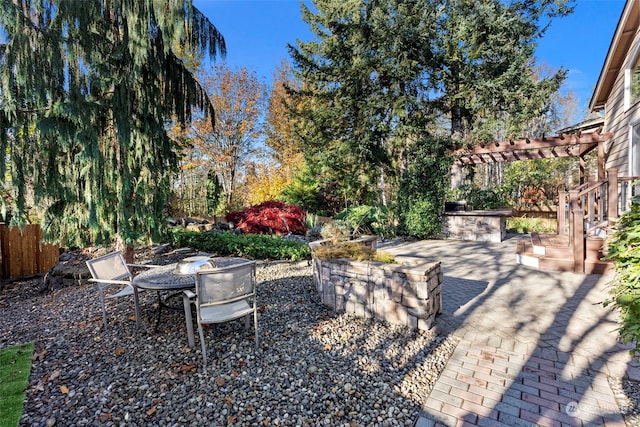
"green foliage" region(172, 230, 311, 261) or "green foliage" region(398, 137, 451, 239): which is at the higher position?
"green foliage" region(398, 137, 451, 239)

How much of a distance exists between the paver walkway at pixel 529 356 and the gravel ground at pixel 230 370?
0.24 m

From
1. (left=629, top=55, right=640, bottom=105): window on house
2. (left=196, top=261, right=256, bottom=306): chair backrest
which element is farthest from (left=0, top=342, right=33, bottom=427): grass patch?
(left=629, top=55, right=640, bottom=105): window on house

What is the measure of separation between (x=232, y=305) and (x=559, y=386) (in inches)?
117

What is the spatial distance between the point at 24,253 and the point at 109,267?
4.67 metres

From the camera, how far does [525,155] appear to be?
9852 millimetres

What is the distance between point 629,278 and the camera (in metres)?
1.99

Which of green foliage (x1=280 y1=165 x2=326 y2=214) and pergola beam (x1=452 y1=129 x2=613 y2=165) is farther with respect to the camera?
green foliage (x1=280 y1=165 x2=326 y2=214)

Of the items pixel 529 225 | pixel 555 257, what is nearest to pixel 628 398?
pixel 555 257

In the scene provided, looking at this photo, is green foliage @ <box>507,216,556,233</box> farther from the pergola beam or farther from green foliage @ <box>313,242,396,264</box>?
green foliage @ <box>313,242,396,264</box>

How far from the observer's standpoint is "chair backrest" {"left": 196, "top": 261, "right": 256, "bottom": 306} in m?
2.87

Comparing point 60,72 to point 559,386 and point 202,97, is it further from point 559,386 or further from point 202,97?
point 559,386

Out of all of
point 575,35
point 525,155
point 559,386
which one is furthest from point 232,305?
point 575,35

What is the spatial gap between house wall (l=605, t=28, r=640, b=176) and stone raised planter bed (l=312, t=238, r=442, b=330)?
6175mm

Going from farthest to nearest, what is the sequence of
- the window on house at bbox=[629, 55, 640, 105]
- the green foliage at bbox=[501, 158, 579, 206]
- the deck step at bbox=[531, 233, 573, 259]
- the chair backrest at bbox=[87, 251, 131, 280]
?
1. the green foliage at bbox=[501, 158, 579, 206]
2. the window on house at bbox=[629, 55, 640, 105]
3. the deck step at bbox=[531, 233, 573, 259]
4. the chair backrest at bbox=[87, 251, 131, 280]
